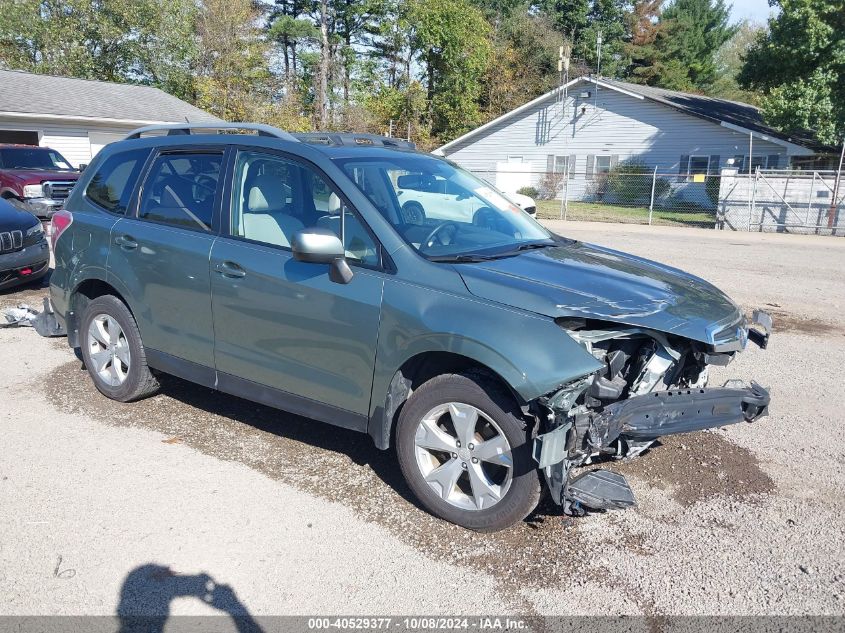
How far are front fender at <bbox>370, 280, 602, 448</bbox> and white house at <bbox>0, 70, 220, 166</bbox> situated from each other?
2627 cm

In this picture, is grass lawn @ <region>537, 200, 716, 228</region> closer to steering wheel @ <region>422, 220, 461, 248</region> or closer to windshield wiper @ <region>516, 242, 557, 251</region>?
windshield wiper @ <region>516, 242, 557, 251</region>

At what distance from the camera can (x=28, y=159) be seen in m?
17.8

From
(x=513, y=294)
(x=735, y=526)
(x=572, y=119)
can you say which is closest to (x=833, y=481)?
(x=735, y=526)

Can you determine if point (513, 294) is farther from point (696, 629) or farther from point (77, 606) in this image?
point (77, 606)

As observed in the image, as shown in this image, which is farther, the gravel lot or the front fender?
the front fender

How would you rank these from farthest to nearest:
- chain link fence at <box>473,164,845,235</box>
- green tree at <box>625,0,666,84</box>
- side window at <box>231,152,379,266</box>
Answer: green tree at <box>625,0,666,84</box>
chain link fence at <box>473,164,845,235</box>
side window at <box>231,152,379,266</box>

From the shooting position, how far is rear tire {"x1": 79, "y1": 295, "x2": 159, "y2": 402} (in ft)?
16.5

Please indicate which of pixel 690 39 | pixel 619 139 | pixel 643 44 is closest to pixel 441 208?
pixel 619 139

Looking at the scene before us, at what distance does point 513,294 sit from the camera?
11.2ft

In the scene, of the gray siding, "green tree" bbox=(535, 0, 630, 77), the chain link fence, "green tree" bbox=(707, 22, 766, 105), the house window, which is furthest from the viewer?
"green tree" bbox=(707, 22, 766, 105)

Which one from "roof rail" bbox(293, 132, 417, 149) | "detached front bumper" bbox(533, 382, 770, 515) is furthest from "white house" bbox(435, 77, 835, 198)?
"detached front bumper" bbox(533, 382, 770, 515)

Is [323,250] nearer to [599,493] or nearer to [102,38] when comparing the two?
[599,493]

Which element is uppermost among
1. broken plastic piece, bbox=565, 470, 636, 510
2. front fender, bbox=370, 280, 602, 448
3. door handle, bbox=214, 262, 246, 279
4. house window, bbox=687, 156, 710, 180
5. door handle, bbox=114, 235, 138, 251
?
house window, bbox=687, 156, 710, 180

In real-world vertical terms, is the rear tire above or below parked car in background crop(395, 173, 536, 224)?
below
